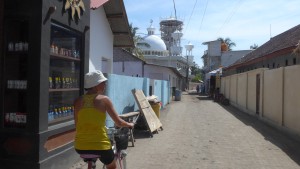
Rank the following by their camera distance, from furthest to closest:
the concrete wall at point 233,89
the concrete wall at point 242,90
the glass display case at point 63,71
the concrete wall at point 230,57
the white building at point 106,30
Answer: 1. the concrete wall at point 230,57
2. the concrete wall at point 233,89
3. the concrete wall at point 242,90
4. the white building at point 106,30
5. the glass display case at point 63,71

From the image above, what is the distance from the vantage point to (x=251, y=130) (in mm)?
13172

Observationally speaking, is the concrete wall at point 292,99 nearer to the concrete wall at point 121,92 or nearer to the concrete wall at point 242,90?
the concrete wall at point 121,92

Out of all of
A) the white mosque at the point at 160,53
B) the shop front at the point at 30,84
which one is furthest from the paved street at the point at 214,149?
the white mosque at the point at 160,53

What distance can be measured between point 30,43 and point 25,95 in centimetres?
89

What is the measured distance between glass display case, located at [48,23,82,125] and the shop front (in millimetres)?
38

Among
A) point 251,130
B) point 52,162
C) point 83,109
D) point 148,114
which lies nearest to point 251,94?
point 251,130

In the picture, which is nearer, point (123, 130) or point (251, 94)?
point (123, 130)

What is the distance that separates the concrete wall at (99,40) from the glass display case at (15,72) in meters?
4.04

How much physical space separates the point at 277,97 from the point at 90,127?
1075cm

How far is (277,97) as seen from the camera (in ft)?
44.8

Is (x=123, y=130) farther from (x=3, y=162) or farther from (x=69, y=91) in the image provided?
(x=69, y=91)

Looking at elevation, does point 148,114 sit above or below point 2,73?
below

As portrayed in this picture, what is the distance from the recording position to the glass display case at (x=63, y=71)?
22.5 ft

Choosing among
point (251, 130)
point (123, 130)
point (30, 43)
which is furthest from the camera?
point (251, 130)
